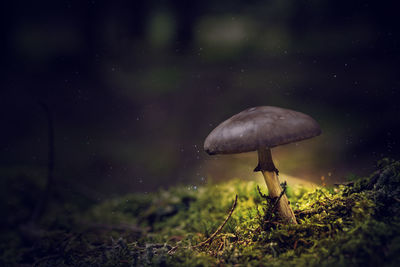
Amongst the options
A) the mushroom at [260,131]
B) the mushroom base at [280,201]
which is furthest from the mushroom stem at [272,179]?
the mushroom at [260,131]

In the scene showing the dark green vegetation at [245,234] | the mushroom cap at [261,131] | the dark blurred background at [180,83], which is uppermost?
the dark blurred background at [180,83]

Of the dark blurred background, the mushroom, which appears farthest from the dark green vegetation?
the dark blurred background

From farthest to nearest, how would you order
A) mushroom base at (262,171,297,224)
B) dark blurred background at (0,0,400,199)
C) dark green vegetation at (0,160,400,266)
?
dark blurred background at (0,0,400,199) → mushroom base at (262,171,297,224) → dark green vegetation at (0,160,400,266)

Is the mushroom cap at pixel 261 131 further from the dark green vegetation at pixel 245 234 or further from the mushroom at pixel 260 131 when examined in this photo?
the dark green vegetation at pixel 245 234

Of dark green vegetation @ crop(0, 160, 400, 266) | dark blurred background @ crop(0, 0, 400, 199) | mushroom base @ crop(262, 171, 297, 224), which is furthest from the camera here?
dark blurred background @ crop(0, 0, 400, 199)

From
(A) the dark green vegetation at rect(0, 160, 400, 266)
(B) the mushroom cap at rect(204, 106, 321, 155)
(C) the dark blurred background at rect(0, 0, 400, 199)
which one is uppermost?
(C) the dark blurred background at rect(0, 0, 400, 199)

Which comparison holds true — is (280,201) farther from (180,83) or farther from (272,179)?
(180,83)

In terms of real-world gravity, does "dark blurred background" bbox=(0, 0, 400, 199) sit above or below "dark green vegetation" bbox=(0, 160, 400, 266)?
above

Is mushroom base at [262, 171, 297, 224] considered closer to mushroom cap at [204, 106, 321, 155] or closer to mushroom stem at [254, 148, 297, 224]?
mushroom stem at [254, 148, 297, 224]
